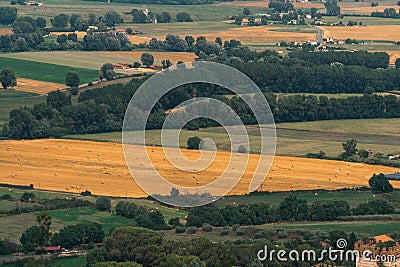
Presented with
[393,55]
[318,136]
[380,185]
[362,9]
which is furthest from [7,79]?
[362,9]

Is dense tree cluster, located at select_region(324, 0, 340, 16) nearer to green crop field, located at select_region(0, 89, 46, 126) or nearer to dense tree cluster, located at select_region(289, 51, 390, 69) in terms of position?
dense tree cluster, located at select_region(289, 51, 390, 69)

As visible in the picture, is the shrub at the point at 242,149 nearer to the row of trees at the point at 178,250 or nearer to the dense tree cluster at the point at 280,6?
the row of trees at the point at 178,250

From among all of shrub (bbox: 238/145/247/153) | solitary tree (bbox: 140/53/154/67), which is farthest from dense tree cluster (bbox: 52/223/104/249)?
solitary tree (bbox: 140/53/154/67)

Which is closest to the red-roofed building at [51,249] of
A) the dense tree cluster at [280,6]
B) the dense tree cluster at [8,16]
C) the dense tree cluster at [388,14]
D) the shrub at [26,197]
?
the shrub at [26,197]

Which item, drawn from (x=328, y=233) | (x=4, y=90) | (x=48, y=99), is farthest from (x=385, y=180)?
(x=4, y=90)

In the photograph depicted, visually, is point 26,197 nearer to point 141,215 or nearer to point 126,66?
point 141,215

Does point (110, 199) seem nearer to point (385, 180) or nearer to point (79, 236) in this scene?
point (79, 236)
